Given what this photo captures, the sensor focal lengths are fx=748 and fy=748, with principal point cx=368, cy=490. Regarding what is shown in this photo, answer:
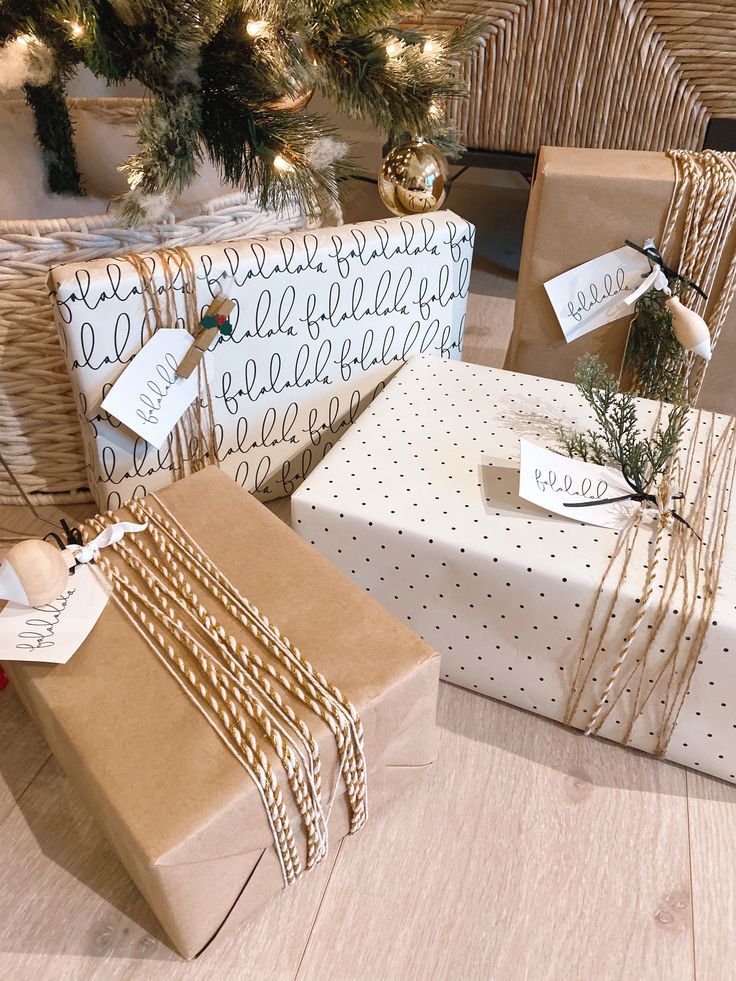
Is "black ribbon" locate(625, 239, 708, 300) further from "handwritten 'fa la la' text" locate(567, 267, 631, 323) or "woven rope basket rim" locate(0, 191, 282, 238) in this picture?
"woven rope basket rim" locate(0, 191, 282, 238)

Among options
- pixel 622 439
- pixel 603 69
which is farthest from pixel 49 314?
pixel 603 69

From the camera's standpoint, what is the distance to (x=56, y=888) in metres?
0.53

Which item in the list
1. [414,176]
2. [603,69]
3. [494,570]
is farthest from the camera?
[603,69]

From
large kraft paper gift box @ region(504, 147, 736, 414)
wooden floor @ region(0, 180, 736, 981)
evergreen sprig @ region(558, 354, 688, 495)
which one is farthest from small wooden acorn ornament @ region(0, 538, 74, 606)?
large kraft paper gift box @ region(504, 147, 736, 414)

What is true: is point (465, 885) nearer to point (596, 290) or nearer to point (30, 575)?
point (30, 575)

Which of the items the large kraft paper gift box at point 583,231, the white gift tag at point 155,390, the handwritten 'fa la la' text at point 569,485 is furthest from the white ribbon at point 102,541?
the large kraft paper gift box at point 583,231

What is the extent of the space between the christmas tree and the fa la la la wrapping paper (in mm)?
64

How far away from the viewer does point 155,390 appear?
27.2 inches

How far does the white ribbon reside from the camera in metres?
0.57

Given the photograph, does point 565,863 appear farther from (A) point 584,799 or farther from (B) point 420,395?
(B) point 420,395

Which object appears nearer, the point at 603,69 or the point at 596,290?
the point at 596,290

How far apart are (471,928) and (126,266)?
0.58m

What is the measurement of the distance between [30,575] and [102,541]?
8 cm

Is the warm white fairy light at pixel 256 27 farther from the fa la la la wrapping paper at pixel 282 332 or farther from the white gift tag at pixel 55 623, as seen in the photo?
the white gift tag at pixel 55 623
